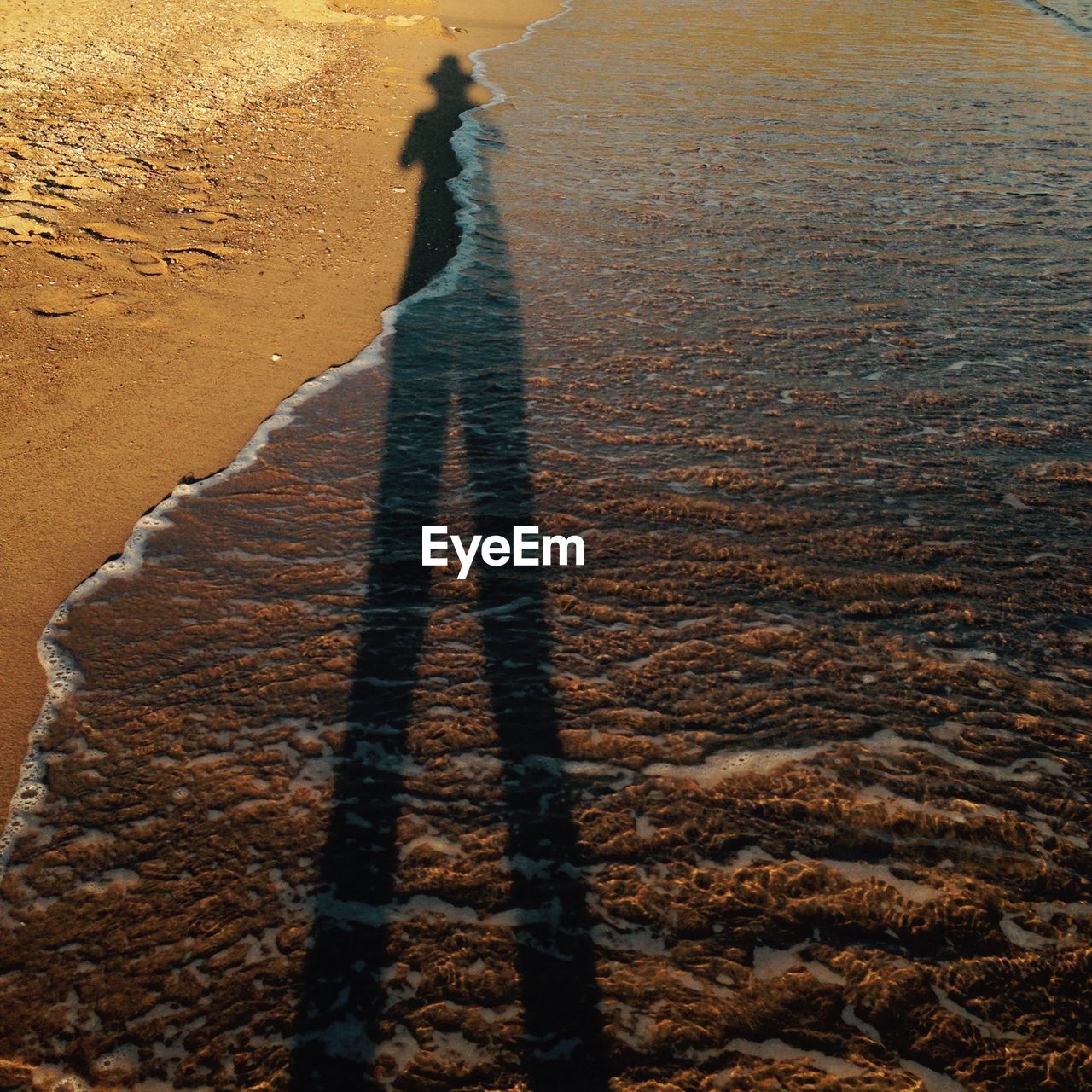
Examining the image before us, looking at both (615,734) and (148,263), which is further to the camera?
(148,263)

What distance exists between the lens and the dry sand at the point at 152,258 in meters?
4.50

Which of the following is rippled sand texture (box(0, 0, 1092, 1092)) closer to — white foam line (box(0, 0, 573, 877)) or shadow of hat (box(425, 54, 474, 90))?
white foam line (box(0, 0, 573, 877))

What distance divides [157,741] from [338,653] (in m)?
0.73

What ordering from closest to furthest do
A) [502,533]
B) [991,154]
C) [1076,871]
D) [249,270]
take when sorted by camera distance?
[1076,871] → [502,533] → [249,270] → [991,154]

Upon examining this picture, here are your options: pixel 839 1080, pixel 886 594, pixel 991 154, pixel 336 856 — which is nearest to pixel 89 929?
pixel 336 856

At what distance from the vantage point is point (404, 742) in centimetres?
332

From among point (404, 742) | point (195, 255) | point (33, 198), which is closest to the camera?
point (404, 742)

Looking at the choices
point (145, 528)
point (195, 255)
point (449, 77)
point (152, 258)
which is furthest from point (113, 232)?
point (449, 77)

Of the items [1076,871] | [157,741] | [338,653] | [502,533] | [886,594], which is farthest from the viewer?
[502,533]

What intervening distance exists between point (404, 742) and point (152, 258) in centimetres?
491

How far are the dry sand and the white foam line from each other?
0.19 ft

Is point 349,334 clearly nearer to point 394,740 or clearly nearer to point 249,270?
point 249,270

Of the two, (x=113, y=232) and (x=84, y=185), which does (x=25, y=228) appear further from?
(x=84, y=185)

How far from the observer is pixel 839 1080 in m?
2.34
